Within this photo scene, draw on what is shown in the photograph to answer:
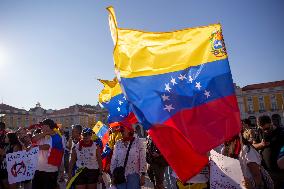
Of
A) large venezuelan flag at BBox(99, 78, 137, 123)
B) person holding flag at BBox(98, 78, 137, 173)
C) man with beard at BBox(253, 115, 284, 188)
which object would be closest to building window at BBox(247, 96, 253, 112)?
large venezuelan flag at BBox(99, 78, 137, 123)

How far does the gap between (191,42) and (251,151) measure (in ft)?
5.20

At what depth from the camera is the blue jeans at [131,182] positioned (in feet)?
18.1

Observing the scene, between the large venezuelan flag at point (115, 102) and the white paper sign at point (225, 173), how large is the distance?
9.23 ft

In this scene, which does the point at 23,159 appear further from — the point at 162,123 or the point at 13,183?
the point at 162,123

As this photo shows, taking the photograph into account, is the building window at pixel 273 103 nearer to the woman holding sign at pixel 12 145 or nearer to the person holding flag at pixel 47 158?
the woman holding sign at pixel 12 145

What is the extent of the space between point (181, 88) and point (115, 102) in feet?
14.3

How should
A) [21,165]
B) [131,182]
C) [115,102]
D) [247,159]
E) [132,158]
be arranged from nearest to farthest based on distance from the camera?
[247,159]
[131,182]
[132,158]
[21,165]
[115,102]

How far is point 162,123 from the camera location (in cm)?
352

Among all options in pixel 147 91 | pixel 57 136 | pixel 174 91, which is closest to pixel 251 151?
pixel 174 91

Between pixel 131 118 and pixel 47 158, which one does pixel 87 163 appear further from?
pixel 131 118

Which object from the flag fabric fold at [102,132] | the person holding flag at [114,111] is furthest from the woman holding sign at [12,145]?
the flag fabric fold at [102,132]

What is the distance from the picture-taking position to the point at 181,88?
3678 millimetres

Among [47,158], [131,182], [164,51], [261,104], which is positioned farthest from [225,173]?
[261,104]

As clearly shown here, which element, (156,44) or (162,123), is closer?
(162,123)
